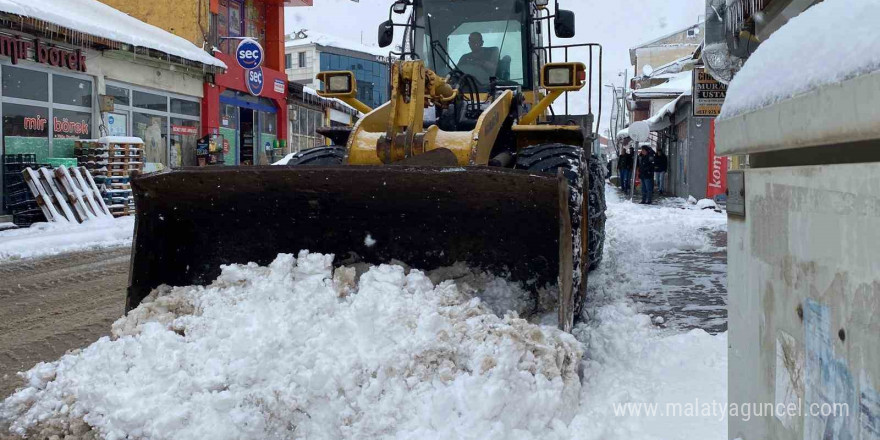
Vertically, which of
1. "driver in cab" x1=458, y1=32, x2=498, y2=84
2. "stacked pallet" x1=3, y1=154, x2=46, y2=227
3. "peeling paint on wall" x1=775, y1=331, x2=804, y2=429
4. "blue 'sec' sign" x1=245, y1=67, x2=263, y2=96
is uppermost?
"blue 'sec' sign" x1=245, y1=67, x2=263, y2=96

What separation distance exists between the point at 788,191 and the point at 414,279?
2643mm

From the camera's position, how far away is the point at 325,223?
4.48 m

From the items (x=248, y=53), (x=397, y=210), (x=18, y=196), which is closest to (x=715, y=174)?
(x=248, y=53)

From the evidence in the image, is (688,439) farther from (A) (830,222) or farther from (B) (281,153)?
(B) (281,153)

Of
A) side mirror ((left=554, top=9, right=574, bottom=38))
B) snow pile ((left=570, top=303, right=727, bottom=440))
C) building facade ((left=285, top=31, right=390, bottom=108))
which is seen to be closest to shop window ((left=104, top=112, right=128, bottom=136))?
side mirror ((left=554, top=9, right=574, bottom=38))

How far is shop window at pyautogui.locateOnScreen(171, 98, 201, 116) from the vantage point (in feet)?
59.9

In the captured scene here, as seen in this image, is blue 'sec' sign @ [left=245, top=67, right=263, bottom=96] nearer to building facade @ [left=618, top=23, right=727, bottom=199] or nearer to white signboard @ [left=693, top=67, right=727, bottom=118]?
building facade @ [left=618, top=23, right=727, bottom=199]

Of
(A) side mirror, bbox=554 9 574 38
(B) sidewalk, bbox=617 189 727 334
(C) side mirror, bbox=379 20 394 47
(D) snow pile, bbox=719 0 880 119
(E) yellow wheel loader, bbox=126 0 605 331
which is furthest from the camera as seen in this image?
(C) side mirror, bbox=379 20 394 47

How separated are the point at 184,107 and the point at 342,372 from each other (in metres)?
16.9

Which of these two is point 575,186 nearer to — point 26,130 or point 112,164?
point 112,164

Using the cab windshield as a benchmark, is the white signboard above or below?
above

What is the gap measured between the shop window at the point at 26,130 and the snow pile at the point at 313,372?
35.7 feet

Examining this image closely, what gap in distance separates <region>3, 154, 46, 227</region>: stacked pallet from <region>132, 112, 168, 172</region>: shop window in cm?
385

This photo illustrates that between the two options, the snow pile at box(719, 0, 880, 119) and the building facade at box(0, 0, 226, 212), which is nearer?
the snow pile at box(719, 0, 880, 119)
